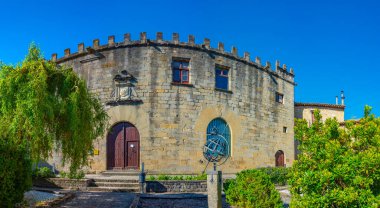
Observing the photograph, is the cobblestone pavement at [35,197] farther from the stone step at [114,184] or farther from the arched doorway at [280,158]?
the arched doorway at [280,158]

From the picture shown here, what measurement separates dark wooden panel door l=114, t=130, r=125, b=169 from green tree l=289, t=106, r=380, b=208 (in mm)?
13097

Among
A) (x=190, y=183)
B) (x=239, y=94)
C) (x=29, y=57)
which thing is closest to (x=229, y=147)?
(x=239, y=94)

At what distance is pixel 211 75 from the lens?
19.0 m

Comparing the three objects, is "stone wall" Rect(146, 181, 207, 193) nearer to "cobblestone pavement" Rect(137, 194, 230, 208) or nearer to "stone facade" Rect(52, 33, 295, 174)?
"cobblestone pavement" Rect(137, 194, 230, 208)

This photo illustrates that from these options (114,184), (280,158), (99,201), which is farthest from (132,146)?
(280,158)

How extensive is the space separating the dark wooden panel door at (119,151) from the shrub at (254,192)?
30.3ft

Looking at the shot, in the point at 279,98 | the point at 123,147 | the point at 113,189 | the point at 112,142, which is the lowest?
the point at 113,189

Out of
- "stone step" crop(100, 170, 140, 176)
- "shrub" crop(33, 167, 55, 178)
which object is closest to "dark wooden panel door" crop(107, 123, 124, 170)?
"stone step" crop(100, 170, 140, 176)

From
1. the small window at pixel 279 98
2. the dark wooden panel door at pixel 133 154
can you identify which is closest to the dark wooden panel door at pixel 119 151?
the dark wooden panel door at pixel 133 154

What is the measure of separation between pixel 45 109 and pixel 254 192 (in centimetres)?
610

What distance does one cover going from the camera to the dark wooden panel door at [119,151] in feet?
58.2

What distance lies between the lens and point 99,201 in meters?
10.5

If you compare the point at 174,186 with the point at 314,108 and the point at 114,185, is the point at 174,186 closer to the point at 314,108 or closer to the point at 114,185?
the point at 114,185

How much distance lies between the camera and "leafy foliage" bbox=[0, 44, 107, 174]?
7.80m
